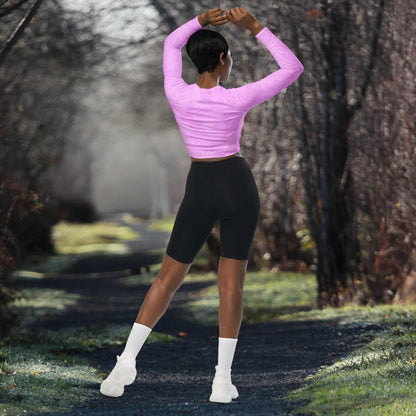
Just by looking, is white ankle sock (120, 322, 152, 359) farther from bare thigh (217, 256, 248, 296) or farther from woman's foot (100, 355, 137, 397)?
bare thigh (217, 256, 248, 296)

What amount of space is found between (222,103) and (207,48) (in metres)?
0.37

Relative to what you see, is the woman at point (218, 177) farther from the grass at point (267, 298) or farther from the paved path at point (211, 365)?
the grass at point (267, 298)

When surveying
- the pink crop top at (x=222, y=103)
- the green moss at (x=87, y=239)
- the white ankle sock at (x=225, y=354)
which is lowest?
the green moss at (x=87, y=239)

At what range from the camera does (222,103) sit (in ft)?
14.6

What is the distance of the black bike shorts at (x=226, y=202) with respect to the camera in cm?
449

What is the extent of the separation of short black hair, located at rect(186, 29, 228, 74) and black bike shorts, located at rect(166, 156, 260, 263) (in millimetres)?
587

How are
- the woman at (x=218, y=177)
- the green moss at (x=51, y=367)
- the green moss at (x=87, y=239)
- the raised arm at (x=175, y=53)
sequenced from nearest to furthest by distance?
the woman at (x=218, y=177) → the raised arm at (x=175, y=53) → the green moss at (x=51, y=367) → the green moss at (x=87, y=239)

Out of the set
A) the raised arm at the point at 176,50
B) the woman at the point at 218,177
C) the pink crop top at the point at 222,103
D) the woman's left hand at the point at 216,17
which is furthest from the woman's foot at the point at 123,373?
the woman's left hand at the point at 216,17

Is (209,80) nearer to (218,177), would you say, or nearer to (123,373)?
(218,177)

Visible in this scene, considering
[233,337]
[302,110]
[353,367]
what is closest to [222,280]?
[233,337]


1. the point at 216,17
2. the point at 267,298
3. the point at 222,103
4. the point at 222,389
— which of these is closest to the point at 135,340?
the point at 222,389

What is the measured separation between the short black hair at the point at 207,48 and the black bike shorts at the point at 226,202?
0.59 meters

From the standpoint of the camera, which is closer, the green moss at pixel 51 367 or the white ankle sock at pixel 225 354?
the white ankle sock at pixel 225 354

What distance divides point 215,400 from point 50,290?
11.9 metres
